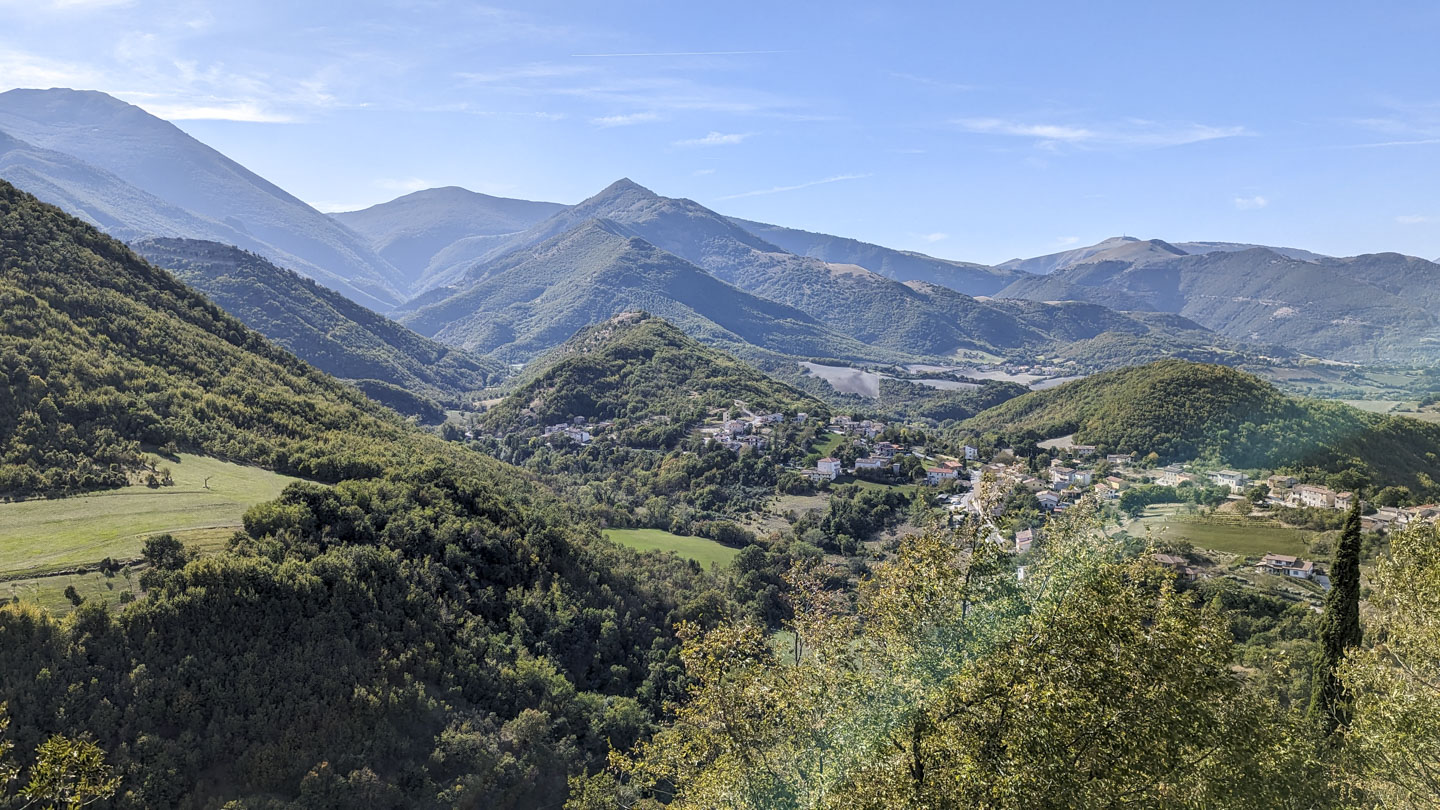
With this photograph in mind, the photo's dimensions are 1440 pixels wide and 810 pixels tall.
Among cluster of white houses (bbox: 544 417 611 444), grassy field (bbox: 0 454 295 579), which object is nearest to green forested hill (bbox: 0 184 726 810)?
grassy field (bbox: 0 454 295 579)

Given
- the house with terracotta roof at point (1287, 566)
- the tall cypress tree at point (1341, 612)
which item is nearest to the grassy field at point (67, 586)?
the tall cypress tree at point (1341, 612)

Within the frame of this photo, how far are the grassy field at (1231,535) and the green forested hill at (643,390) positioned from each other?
5483 centimetres

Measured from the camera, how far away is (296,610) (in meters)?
24.5

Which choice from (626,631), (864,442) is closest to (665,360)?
(864,442)

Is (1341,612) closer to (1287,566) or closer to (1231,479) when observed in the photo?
(1287,566)

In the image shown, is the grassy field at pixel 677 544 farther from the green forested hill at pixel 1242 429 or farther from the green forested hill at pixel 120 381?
the green forested hill at pixel 1242 429

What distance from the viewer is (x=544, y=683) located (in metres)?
29.9

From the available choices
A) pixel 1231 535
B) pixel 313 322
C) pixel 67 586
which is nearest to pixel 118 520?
pixel 67 586

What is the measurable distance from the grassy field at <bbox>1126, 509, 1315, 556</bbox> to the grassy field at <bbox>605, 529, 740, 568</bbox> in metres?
32.9

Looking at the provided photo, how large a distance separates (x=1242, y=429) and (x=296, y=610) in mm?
89136

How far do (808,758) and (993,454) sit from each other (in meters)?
81.6

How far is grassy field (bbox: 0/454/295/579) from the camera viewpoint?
73.9 feet

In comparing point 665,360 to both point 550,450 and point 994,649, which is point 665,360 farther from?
point 994,649

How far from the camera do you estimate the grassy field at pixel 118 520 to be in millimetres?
22531
